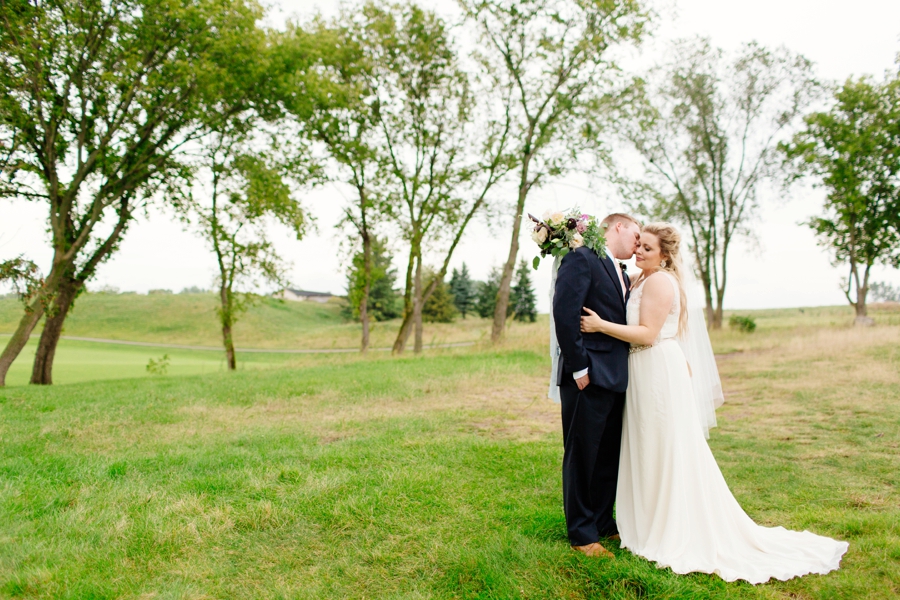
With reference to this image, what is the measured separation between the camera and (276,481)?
5.84 m

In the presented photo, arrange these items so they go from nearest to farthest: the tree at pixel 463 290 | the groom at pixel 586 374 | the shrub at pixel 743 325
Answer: the groom at pixel 586 374, the shrub at pixel 743 325, the tree at pixel 463 290

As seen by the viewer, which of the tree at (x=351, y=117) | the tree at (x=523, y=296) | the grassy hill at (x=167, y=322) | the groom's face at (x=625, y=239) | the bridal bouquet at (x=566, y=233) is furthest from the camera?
the tree at (x=523, y=296)

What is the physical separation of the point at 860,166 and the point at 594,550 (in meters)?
31.7

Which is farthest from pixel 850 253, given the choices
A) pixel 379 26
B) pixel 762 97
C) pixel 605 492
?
pixel 605 492

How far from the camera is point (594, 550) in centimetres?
414

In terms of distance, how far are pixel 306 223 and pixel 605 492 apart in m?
18.9

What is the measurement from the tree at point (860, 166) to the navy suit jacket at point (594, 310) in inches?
1152

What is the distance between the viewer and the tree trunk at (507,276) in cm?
2281

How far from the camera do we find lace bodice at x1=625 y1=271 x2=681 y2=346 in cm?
444

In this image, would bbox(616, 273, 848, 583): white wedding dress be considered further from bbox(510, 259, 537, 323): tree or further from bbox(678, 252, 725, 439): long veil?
bbox(510, 259, 537, 323): tree

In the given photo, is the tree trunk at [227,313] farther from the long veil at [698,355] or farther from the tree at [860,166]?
the tree at [860,166]

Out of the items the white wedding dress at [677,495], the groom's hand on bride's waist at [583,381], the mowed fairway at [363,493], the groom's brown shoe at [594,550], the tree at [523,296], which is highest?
the tree at [523,296]

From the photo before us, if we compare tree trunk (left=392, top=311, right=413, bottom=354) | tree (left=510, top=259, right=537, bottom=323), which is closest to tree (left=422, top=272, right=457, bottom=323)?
tree (left=510, top=259, right=537, bottom=323)

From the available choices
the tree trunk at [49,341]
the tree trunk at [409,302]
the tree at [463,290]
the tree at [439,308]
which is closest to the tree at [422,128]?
the tree trunk at [409,302]
